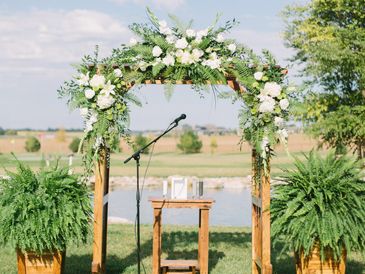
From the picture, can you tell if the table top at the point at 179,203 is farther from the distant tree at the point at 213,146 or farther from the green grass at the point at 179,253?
the distant tree at the point at 213,146

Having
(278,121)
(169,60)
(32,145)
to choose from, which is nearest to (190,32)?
(169,60)

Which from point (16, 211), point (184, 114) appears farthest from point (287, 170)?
point (16, 211)

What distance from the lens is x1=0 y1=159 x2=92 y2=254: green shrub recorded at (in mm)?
7195

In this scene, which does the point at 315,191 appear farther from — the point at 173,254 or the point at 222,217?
the point at 222,217

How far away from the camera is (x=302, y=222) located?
23.6 ft

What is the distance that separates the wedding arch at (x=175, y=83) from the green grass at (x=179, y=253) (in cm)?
129

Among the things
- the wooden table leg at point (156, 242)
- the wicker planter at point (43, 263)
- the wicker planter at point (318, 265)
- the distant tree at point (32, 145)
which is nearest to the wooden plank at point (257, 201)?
the wicker planter at point (318, 265)

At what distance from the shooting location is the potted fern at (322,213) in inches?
279

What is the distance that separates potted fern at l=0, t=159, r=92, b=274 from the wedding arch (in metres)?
0.26

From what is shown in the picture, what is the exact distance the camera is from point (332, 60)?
19359 mm

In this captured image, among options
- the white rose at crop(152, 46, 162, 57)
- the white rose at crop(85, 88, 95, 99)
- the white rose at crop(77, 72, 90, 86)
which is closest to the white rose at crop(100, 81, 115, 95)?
the white rose at crop(85, 88, 95, 99)

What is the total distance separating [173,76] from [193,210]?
13898 millimetres

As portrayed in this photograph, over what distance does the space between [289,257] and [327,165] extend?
2.87 m

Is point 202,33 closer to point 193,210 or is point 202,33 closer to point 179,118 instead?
point 179,118
